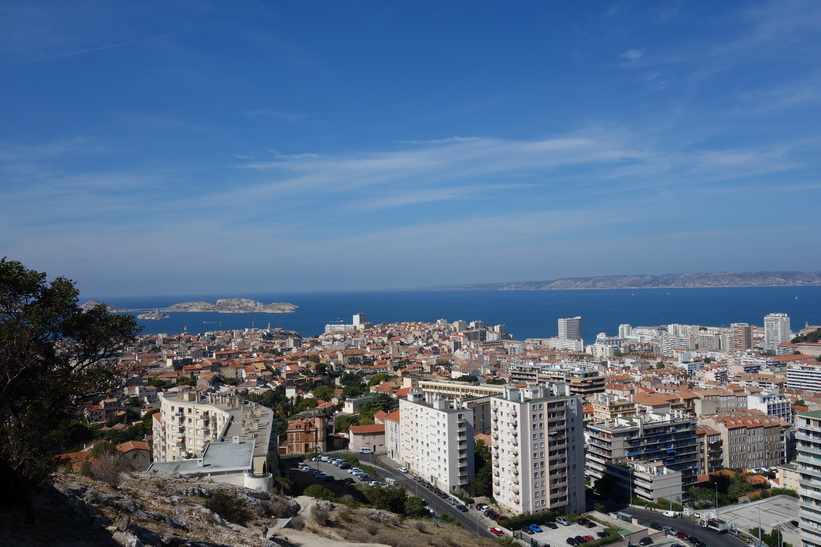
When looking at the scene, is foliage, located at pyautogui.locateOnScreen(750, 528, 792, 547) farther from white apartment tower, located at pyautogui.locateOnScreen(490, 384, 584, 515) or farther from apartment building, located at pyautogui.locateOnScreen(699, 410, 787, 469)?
apartment building, located at pyautogui.locateOnScreen(699, 410, 787, 469)

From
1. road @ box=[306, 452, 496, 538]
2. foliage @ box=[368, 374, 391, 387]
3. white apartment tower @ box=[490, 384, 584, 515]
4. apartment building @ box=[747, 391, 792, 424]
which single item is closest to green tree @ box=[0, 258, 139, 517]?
road @ box=[306, 452, 496, 538]

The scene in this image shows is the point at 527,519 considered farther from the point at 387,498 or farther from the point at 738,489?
the point at 738,489

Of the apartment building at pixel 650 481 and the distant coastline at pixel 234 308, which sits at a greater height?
the distant coastline at pixel 234 308

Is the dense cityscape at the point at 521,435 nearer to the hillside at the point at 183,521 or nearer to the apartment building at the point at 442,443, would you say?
the apartment building at the point at 442,443

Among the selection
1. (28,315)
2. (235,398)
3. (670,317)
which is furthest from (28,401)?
(670,317)

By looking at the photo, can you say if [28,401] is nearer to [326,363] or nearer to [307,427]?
[307,427]

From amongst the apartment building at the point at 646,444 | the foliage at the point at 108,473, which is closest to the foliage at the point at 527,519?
the apartment building at the point at 646,444

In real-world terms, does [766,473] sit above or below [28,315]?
below
